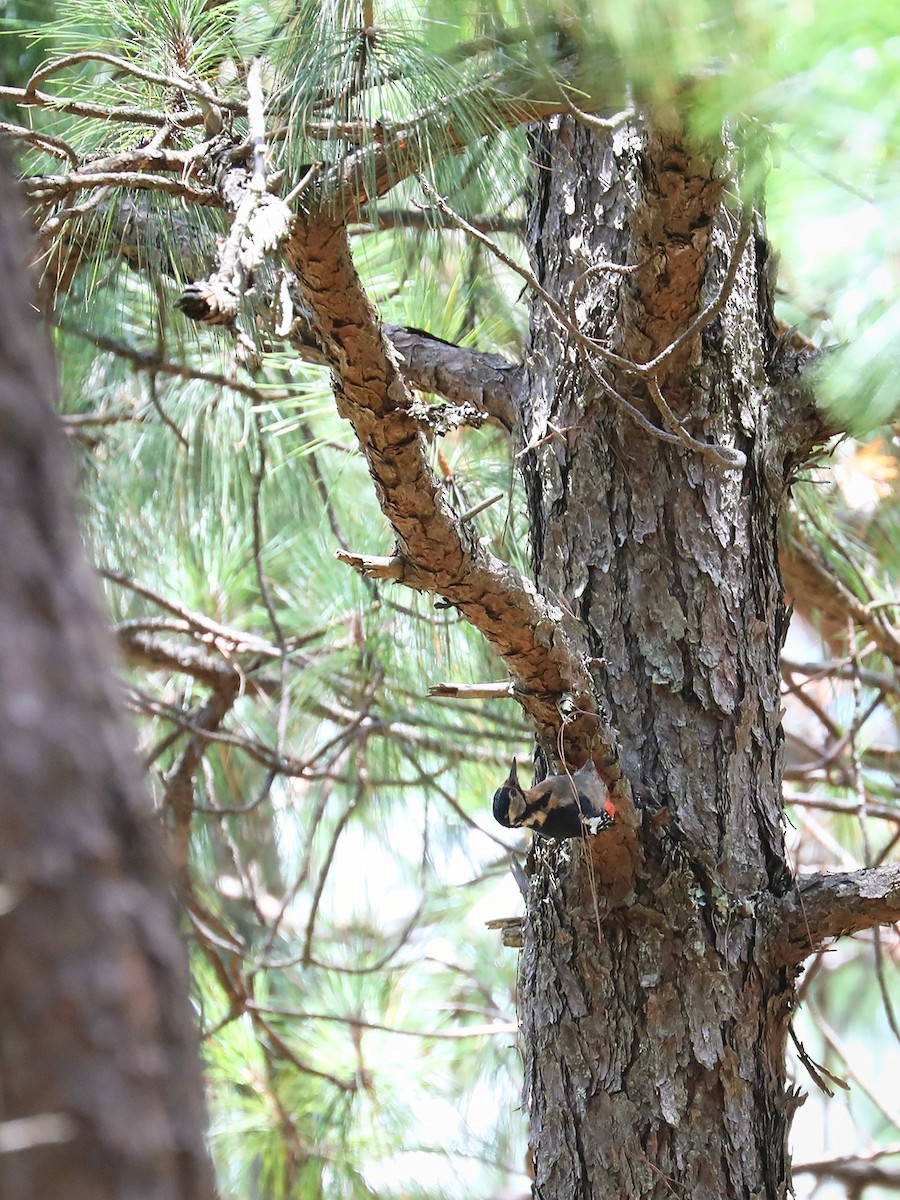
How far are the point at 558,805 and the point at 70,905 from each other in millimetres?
628

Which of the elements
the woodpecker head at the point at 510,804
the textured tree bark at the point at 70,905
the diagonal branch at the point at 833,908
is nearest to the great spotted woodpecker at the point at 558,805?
the woodpecker head at the point at 510,804

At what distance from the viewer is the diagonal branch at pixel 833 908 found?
0.92 m

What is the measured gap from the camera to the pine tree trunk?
0.91 metres

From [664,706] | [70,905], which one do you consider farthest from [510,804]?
[70,905]

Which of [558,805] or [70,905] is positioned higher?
[558,805]

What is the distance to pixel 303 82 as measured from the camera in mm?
794

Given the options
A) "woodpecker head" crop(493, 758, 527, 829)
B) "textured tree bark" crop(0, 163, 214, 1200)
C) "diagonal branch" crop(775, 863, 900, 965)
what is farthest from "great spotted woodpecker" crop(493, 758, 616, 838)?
"textured tree bark" crop(0, 163, 214, 1200)

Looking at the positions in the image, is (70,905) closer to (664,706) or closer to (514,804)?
(514,804)

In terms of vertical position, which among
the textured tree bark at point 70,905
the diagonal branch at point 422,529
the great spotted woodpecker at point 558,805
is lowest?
the textured tree bark at point 70,905

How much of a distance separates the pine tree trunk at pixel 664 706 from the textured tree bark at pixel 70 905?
24.8 inches

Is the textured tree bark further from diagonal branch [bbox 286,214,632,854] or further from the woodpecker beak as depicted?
the woodpecker beak

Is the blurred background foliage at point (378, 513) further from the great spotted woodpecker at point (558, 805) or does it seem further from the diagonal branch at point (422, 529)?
the great spotted woodpecker at point (558, 805)

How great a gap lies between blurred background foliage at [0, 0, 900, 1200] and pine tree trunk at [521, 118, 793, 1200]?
85mm

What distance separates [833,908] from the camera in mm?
929
